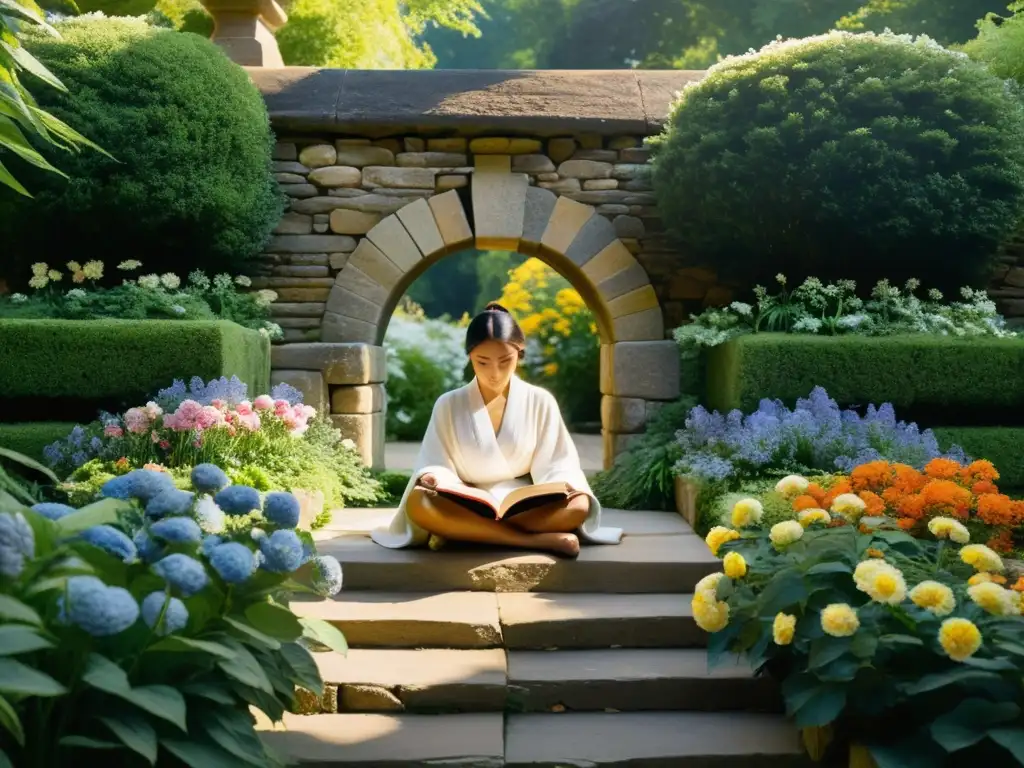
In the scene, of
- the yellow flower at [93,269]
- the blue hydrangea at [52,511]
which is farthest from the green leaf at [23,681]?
the yellow flower at [93,269]

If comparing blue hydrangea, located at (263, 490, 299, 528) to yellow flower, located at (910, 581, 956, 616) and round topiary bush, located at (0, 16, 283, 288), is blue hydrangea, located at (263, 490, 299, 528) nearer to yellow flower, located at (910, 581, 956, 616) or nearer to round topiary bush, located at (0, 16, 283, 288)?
yellow flower, located at (910, 581, 956, 616)

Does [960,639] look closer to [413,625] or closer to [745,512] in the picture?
[745,512]

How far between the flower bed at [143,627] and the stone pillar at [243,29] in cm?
614

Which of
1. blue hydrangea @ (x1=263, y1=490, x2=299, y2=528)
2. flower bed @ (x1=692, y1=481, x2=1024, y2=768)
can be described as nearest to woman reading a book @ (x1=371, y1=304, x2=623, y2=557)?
flower bed @ (x1=692, y1=481, x2=1024, y2=768)

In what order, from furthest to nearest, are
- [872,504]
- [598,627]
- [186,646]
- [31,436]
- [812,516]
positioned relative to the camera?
[31,436]
[598,627]
[872,504]
[812,516]
[186,646]

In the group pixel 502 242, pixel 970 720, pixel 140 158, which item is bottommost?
pixel 970 720

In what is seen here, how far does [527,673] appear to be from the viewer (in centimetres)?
374

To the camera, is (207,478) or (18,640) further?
(207,478)

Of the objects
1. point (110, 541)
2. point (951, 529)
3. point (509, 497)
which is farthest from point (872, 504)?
point (110, 541)

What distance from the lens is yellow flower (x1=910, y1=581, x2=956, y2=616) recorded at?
9.01 feet

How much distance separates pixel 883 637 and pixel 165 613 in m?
1.92

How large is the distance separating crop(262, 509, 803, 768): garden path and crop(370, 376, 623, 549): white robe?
226 millimetres

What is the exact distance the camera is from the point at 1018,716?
2.64 meters

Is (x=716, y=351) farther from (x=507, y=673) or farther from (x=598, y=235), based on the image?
(x=507, y=673)
